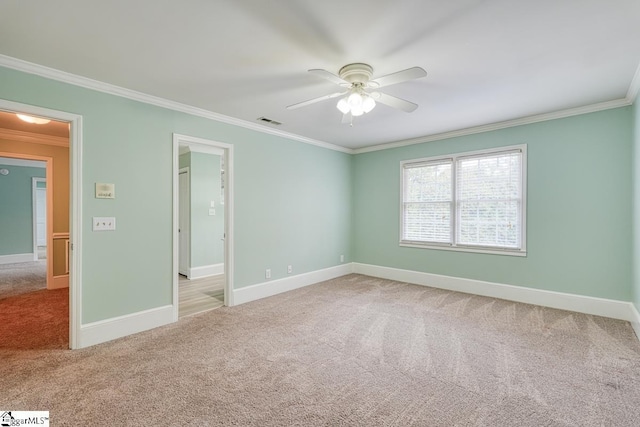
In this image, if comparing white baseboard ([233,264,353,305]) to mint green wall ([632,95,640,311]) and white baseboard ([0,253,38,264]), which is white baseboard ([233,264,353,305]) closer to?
mint green wall ([632,95,640,311])

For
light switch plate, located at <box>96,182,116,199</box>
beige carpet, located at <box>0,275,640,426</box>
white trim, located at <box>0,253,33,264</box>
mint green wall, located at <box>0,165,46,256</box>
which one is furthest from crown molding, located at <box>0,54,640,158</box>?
white trim, located at <box>0,253,33,264</box>

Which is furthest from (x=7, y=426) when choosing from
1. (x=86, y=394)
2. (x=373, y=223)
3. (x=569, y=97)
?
(x=569, y=97)

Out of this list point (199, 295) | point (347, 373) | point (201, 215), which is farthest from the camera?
point (201, 215)

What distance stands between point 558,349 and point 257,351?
9.14ft

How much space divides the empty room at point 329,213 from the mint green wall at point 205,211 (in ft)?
0.58

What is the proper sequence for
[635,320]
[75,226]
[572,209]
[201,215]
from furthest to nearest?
1. [201,215]
2. [572,209]
3. [635,320]
4. [75,226]

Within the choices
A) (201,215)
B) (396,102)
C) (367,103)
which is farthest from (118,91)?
(201,215)

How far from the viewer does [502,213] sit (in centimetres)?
435

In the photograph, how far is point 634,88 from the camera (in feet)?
9.94

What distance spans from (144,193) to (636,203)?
5307 mm

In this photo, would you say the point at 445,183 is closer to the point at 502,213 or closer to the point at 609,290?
the point at 502,213

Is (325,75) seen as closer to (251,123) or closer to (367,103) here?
(367,103)

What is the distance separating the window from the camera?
4246 mm

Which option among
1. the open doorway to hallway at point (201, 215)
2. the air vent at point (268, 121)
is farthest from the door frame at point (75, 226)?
the open doorway to hallway at point (201, 215)
